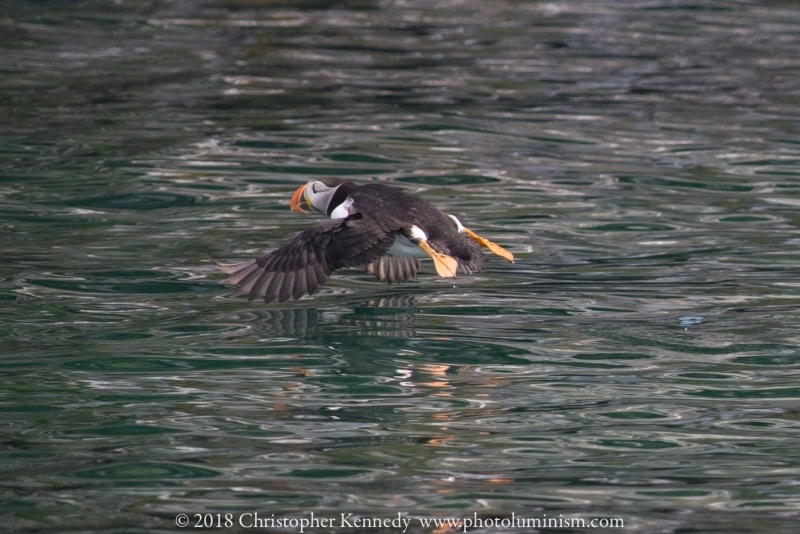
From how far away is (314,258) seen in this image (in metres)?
5.71

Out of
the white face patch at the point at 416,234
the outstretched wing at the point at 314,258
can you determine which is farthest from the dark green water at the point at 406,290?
the white face patch at the point at 416,234

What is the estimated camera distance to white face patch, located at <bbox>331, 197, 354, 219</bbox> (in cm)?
592

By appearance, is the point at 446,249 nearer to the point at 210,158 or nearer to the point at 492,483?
the point at 492,483

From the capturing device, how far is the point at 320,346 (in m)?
5.68

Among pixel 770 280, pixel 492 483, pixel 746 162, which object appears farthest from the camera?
pixel 746 162

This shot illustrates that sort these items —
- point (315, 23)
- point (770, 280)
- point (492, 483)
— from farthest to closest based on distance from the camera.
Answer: point (315, 23), point (770, 280), point (492, 483)

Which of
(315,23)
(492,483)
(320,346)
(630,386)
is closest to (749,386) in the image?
(630,386)

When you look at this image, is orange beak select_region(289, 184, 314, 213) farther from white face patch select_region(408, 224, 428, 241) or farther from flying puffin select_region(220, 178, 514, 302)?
white face patch select_region(408, 224, 428, 241)

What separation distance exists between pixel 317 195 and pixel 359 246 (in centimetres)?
104

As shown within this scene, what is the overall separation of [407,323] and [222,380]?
44.4 inches

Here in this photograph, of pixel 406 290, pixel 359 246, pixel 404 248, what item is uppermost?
pixel 359 246

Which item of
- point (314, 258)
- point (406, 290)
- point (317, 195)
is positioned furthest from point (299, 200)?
point (314, 258)

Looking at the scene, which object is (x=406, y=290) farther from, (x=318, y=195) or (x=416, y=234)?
(x=416, y=234)

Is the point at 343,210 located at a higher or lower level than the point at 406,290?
higher
